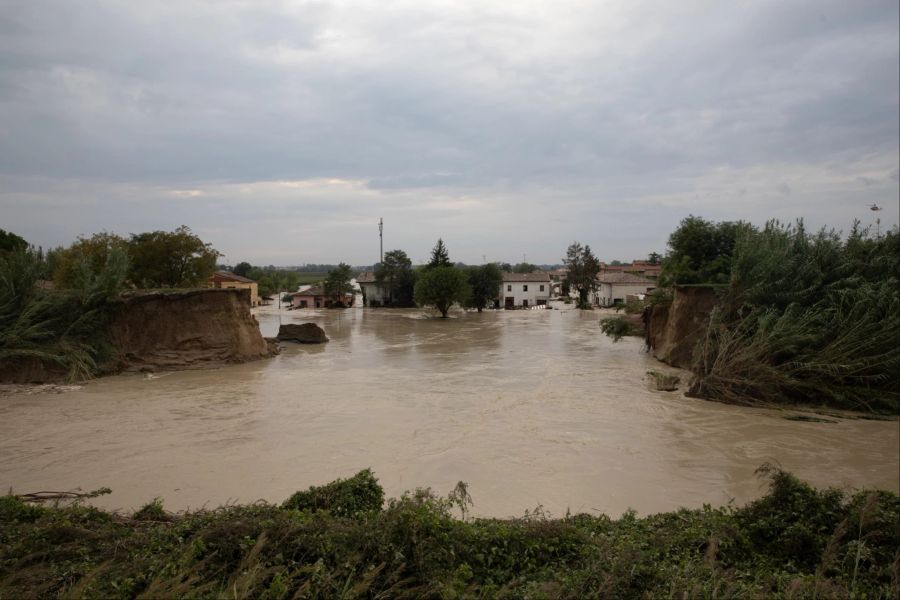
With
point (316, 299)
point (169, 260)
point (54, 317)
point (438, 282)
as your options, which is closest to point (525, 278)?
point (438, 282)

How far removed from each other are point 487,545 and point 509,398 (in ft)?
35.4

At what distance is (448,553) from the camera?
4137mm

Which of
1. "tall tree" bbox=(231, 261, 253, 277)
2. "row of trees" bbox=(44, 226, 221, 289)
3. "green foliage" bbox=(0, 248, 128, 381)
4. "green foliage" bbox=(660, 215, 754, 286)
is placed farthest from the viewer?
"tall tree" bbox=(231, 261, 253, 277)

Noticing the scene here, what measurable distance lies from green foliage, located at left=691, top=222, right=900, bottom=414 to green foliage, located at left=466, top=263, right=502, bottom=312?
134ft

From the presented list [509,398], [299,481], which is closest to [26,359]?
[299,481]

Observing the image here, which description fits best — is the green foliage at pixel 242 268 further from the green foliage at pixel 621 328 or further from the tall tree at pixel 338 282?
the green foliage at pixel 621 328

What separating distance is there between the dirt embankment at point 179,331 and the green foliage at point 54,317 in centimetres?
A: 66

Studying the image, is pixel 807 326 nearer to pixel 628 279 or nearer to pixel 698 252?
pixel 698 252

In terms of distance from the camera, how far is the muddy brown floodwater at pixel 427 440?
327 inches

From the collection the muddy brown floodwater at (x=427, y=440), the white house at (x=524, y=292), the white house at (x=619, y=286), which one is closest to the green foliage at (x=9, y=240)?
the muddy brown floodwater at (x=427, y=440)

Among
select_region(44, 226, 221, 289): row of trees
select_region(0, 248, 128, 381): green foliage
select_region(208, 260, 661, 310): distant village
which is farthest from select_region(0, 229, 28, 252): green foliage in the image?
select_region(208, 260, 661, 310): distant village

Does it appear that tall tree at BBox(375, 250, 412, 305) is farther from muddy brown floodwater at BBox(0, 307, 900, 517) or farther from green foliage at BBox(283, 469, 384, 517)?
green foliage at BBox(283, 469, 384, 517)

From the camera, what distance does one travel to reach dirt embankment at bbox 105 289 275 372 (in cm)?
1980

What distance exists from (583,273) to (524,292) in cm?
795
